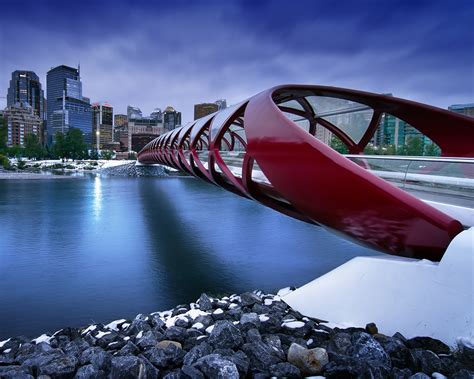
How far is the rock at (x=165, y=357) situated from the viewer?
3499 millimetres

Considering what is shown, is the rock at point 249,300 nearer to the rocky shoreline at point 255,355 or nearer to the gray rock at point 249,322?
the rocky shoreline at point 255,355

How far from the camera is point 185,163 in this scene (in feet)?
45.3

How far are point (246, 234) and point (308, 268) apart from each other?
473 centimetres

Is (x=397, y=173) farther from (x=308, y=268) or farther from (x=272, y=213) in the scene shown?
(x=272, y=213)

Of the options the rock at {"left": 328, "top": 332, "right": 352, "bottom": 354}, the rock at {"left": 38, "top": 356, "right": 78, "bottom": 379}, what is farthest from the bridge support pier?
the rock at {"left": 38, "top": 356, "right": 78, "bottom": 379}

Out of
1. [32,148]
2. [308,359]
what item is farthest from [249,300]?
[32,148]

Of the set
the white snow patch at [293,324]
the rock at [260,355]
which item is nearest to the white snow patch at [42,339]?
the rock at [260,355]

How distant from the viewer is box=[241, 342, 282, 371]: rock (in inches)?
134

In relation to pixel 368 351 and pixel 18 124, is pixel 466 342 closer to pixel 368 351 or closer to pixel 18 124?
pixel 368 351

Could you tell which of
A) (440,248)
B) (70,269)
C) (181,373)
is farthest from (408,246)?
(70,269)

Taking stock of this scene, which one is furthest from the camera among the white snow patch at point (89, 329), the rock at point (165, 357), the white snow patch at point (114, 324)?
the white snow patch at point (114, 324)

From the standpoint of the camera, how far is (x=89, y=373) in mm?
3424

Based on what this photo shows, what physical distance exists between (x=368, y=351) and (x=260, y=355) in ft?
3.13

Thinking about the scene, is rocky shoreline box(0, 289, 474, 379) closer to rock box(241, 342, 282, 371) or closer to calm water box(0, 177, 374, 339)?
rock box(241, 342, 282, 371)
